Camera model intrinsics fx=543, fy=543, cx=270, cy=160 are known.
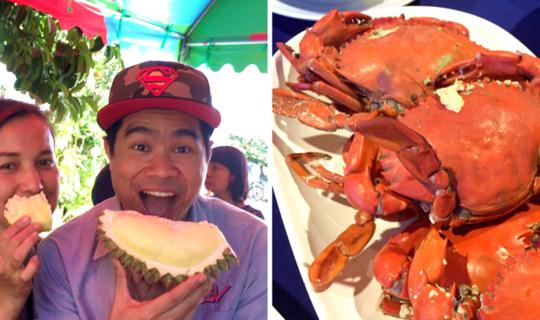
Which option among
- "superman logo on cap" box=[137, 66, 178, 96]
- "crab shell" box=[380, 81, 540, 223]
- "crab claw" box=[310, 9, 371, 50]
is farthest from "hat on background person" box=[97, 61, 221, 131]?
"crab shell" box=[380, 81, 540, 223]

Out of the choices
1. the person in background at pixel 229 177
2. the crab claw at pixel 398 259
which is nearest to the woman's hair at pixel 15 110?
the person in background at pixel 229 177

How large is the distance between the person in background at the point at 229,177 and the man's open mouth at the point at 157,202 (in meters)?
0.07

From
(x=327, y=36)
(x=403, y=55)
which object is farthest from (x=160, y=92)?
(x=403, y=55)

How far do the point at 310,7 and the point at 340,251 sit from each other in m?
0.52

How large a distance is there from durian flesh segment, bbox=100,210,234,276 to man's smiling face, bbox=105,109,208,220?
0.07 ft

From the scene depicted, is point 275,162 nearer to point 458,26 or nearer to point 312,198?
point 312,198

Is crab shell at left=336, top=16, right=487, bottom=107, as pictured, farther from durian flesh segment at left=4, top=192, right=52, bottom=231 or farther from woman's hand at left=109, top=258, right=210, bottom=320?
durian flesh segment at left=4, top=192, right=52, bottom=231

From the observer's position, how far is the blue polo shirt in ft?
3.24

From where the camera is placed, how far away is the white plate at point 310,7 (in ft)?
3.72

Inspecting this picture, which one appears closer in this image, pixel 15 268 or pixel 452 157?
pixel 452 157

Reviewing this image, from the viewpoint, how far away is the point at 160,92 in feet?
3.29

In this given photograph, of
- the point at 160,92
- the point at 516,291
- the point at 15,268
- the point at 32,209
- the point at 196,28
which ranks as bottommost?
the point at 15,268

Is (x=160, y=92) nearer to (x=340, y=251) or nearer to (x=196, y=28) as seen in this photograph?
(x=196, y=28)

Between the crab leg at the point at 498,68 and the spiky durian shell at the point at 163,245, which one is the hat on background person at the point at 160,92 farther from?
the crab leg at the point at 498,68
